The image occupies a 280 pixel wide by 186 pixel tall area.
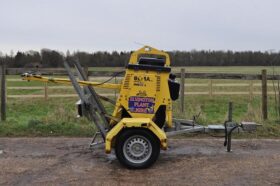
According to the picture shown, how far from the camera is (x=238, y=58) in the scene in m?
47.6

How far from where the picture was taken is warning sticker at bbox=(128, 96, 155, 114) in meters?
6.47

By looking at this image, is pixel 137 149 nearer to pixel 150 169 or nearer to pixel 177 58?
pixel 150 169

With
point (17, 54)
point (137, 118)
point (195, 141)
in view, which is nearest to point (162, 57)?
point (137, 118)

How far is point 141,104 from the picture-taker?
6.49m

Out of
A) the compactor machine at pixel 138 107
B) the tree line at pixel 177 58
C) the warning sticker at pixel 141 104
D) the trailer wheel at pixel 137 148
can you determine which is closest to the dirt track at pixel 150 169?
the trailer wheel at pixel 137 148

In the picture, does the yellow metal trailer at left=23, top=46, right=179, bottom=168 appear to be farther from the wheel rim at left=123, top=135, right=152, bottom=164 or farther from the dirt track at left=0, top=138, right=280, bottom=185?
the dirt track at left=0, top=138, right=280, bottom=185

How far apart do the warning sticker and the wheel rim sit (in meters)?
0.46

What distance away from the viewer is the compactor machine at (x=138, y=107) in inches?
248

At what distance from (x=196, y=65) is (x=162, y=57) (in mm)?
28730

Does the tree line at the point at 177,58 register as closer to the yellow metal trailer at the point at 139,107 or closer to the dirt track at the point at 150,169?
the dirt track at the point at 150,169

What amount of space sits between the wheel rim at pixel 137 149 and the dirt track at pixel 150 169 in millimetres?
214

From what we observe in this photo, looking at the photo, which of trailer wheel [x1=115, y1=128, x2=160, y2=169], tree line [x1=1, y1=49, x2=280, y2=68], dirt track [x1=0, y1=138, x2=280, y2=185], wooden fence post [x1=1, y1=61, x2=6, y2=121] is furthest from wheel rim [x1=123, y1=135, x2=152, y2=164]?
tree line [x1=1, y1=49, x2=280, y2=68]

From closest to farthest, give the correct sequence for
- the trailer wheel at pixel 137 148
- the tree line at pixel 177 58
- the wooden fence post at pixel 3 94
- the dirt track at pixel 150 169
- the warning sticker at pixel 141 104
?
the dirt track at pixel 150 169 → the trailer wheel at pixel 137 148 → the warning sticker at pixel 141 104 → the wooden fence post at pixel 3 94 → the tree line at pixel 177 58

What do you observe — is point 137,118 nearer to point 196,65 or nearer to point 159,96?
point 159,96
